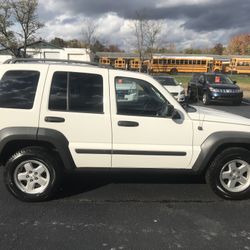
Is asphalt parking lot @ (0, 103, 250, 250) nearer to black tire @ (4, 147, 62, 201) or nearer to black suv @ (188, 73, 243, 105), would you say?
black tire @ (4, 147, 62, 201)

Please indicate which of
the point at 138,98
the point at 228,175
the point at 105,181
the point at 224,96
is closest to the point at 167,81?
the point at 224,96

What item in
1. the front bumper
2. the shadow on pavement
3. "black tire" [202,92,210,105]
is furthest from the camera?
"black tire" [202,92,210,105]

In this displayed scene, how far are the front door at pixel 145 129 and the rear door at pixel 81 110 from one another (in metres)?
0.13

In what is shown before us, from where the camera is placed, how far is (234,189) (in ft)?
17.1

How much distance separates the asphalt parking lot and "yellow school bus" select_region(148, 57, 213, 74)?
54.9m

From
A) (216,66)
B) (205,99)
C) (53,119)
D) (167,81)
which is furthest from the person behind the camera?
(216,66)

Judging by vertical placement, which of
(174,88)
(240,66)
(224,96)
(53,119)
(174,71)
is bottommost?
(174,71)

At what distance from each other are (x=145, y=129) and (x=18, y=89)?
1.70 meters

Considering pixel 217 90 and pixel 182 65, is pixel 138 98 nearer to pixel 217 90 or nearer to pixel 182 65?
pixel 217 90

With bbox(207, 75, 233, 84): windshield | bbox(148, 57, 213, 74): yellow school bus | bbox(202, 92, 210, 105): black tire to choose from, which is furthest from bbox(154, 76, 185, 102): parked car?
bbox(148, 57, 213, 74): yellow school bus

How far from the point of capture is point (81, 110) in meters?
4.89

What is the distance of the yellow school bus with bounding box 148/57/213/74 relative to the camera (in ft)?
196

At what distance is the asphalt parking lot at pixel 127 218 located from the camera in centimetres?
393

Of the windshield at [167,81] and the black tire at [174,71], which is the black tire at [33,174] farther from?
the black tire at [174,71]
